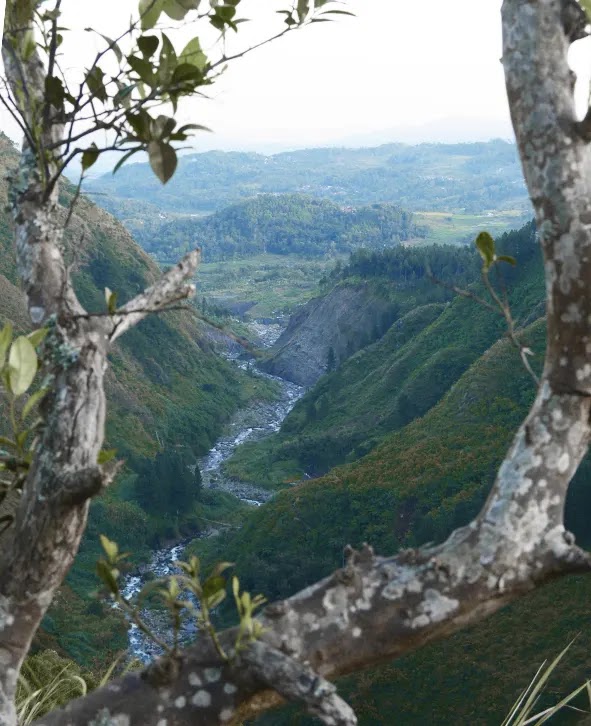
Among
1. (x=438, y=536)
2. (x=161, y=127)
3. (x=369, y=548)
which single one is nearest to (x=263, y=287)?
(x=438, y=536)

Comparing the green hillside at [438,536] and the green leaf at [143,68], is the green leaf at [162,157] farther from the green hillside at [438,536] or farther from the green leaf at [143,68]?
the green hillside at [438,536]

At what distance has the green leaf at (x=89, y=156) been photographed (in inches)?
107

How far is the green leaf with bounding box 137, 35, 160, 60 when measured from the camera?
257 centimetres

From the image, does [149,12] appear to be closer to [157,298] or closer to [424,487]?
[157,298]

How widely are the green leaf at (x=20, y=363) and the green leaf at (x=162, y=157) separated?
794mm

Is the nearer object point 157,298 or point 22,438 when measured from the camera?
point 22,438

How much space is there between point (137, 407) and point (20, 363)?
2916 inches

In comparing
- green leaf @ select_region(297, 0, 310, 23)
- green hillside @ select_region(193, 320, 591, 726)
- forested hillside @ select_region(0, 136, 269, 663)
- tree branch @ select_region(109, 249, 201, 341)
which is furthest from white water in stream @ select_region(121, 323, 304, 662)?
green leaf @ select_region(297, 0, 310, 23)

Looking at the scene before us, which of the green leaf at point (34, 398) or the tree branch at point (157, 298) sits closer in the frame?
the green leaf at point (34, 398)

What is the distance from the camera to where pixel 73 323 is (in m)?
2.68

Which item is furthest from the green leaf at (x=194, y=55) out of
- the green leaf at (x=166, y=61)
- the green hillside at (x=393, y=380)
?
the green hillside at (x=393, y=380)

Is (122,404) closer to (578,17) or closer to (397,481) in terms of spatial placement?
(397,481)

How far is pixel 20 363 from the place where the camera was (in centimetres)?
226

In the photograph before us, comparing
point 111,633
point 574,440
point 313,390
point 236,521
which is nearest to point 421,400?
point 236,521
